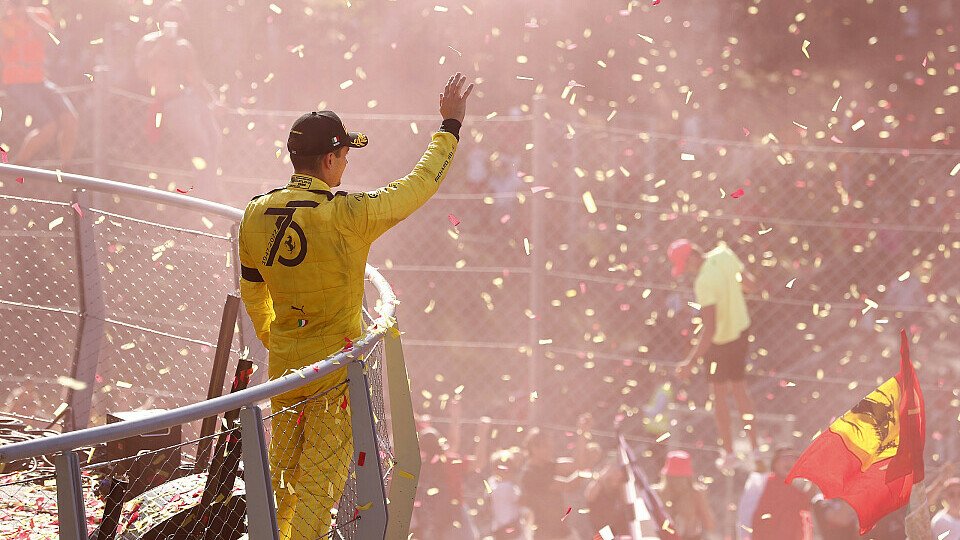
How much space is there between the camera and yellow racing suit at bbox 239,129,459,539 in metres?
3.37

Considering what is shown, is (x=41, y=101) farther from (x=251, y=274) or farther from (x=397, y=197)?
(x=397, y=197)

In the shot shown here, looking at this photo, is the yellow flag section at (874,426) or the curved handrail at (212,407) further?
the yellow flag section at (874,426)

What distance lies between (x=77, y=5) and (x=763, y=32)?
7161 millimetres

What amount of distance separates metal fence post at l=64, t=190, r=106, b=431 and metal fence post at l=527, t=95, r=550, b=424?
3806 millimetres

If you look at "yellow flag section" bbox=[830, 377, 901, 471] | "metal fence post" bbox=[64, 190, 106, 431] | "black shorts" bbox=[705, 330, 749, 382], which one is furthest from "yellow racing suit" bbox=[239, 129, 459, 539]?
"black shorts" bbox=[705, 330, 749, 382]

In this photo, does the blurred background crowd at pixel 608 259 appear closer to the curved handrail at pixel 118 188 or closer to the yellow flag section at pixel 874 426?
the yellow flag section at pixel 874 426

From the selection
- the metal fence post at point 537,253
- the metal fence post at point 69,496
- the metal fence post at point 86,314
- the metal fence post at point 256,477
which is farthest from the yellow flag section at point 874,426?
Result: the metal fence post at point 69,496

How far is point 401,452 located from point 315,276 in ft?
2.30

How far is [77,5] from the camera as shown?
11812 millimetres

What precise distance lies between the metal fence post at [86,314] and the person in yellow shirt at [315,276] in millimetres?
1487

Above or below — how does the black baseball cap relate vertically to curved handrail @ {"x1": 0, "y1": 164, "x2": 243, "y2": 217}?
below

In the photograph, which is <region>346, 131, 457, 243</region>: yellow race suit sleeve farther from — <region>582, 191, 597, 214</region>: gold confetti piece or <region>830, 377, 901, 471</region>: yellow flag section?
<region>582, 191, 597, 214</region>: gold confetti piece

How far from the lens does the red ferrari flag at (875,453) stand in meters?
6.77

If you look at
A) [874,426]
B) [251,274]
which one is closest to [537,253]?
[874,426]
